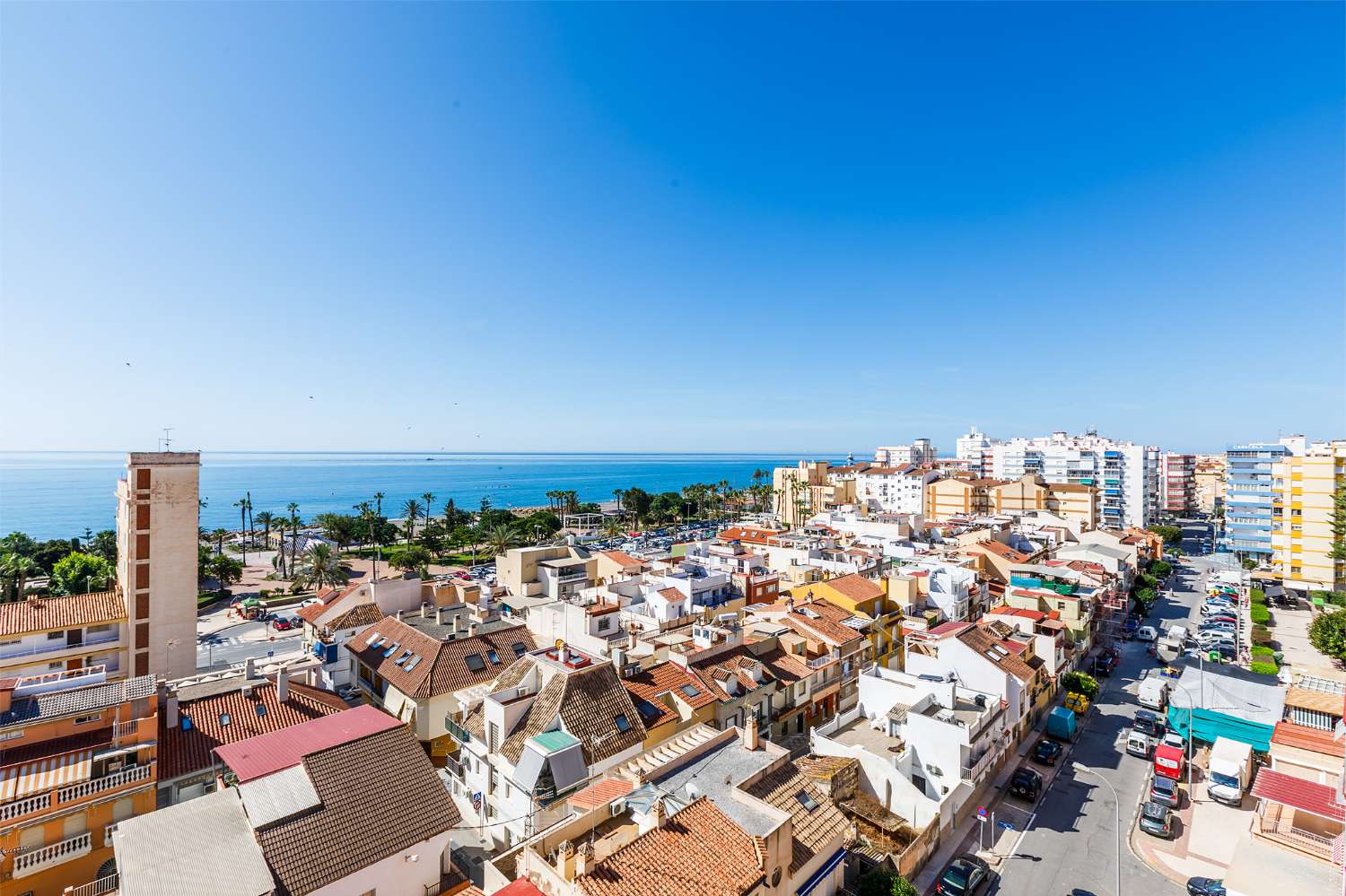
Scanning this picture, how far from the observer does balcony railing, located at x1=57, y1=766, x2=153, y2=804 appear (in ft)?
53.5

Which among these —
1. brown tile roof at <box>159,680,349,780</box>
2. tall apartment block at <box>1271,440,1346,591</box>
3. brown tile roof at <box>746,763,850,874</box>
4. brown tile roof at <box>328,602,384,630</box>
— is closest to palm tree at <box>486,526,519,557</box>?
brown tile roof at <box>328,602,384,630</box>

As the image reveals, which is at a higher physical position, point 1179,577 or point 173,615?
point 173,615

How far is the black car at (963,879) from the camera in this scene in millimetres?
19141

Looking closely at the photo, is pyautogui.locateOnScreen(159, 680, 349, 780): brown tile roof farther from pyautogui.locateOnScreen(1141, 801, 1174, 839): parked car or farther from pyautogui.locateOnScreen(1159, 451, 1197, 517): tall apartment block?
pyautogui.locateOnScreen(1159, 451, 1197, 517): tall apartment block

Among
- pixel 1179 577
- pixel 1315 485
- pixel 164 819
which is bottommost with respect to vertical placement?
pixel 1179 577

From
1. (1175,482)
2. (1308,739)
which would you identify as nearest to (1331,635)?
(1308,739)

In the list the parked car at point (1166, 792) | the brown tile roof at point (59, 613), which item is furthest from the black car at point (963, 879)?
the brown tile roof at point (59, 613)

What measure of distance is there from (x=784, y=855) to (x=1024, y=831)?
14.2m

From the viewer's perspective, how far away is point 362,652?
31.9 m

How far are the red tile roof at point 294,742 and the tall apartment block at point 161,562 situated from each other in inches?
760

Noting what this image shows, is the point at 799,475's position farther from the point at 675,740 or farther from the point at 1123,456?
the point at 675,740

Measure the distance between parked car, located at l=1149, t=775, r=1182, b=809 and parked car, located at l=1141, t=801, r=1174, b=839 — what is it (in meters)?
0.38

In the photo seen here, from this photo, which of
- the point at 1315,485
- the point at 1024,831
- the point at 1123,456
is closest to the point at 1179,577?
the point at 1315,485

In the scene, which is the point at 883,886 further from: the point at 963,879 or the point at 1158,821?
the point at 1158,821
